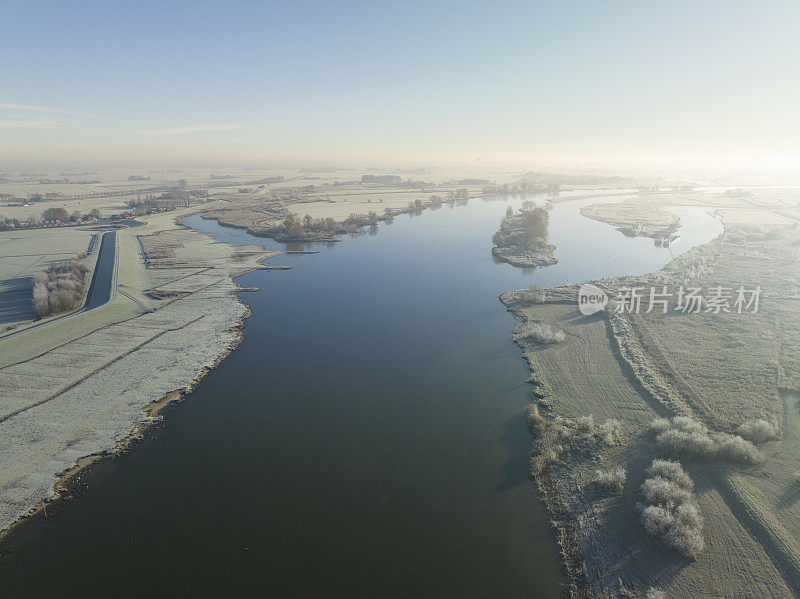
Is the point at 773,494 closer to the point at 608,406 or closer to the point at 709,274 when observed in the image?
the point at 608,406

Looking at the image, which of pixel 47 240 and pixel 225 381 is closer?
pixel 225 381

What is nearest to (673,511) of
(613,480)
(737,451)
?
(613,480)

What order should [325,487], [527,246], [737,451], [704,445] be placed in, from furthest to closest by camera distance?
[527,246]
[704,445]
[325,487]
[737,451]

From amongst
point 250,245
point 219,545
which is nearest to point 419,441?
point 219,545

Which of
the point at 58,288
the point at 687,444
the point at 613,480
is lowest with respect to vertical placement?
the point at 613,480

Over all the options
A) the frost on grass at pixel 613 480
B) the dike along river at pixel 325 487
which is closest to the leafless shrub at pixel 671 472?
the frost on grass at pixel 613 480

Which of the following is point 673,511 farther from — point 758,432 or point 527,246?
point 527,246
